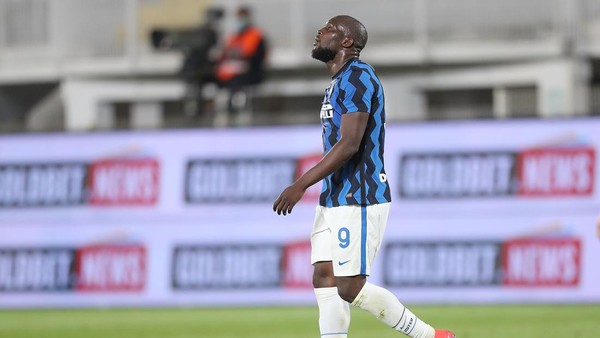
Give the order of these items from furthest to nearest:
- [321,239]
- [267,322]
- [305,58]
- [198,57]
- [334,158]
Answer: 1. [305,58]
2. [198,57]
3. [267,322]
4. [321,239]
5. [334,158]

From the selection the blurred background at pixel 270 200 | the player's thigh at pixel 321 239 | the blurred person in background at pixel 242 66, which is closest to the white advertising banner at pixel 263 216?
the blurred background at pixel 270 200

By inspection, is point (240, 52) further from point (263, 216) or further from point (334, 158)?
point (334, 158)

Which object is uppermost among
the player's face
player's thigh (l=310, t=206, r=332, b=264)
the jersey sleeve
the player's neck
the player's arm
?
the player's face

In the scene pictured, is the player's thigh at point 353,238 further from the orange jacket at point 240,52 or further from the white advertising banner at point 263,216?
the orange jacket at point 240,52

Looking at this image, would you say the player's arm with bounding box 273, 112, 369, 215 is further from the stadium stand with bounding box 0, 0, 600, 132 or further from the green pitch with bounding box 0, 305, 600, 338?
the stadium stand with bounding box 0, 0, 600, 132

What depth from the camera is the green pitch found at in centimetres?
1198

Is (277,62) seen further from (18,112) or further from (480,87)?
(18,112)

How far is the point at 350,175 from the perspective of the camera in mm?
7770

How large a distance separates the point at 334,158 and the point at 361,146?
327 millimetres

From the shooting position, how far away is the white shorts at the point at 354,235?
7703 mm

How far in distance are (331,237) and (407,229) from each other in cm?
750

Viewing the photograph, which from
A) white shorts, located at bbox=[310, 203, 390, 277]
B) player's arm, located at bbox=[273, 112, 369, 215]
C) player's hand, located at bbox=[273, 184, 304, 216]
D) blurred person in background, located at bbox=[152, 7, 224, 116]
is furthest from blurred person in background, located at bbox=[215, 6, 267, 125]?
player's hand, located at bbox=[273, 184, 304, 216]

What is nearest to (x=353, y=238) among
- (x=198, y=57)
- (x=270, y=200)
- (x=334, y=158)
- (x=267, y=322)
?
(x=334, y=158)

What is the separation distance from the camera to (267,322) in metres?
13.5
